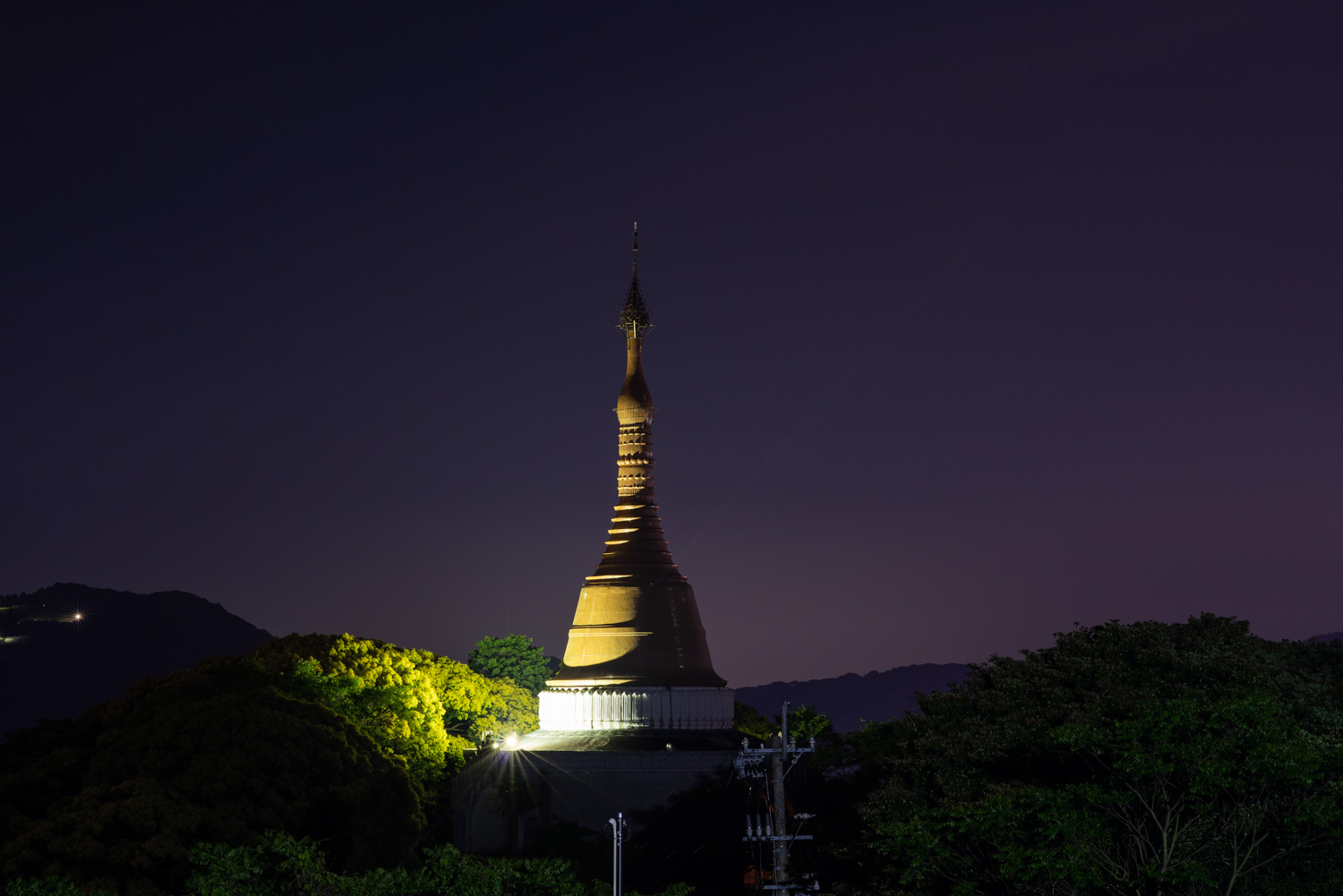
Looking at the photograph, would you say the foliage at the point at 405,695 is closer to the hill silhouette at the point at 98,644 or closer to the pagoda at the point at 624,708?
the pagoda at the point at 624,708

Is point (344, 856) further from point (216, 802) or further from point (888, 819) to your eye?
point (888, 819)

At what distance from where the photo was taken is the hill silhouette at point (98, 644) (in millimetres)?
177875

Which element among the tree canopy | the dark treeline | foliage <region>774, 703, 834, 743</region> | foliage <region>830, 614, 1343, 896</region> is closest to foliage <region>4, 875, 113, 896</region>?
the dark treeline

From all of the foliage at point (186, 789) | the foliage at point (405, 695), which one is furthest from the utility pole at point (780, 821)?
the foliage at point (405, 695)

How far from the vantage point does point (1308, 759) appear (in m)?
27.7

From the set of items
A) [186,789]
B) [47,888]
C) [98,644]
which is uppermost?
[98,644]

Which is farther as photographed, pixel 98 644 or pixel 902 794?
pixel 98 644

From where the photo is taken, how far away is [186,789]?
35.5 meters

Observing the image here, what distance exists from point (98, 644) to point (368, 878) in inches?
6860

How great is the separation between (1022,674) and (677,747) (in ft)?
68.3

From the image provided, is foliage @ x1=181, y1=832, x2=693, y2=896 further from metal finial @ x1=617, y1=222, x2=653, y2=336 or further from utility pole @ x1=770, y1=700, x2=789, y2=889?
metal finial @ x1=617, y1=222, x2=653, y2=336

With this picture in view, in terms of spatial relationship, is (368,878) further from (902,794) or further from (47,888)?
(902,794)

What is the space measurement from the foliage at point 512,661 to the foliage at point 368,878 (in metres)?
44.6

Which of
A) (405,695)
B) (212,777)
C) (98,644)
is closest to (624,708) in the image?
(405,695)
